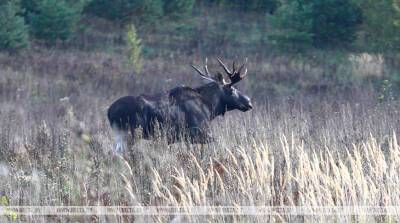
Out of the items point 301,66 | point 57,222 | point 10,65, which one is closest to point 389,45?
point 301,66

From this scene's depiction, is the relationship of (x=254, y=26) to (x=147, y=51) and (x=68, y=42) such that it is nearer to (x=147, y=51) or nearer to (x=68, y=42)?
(x=147, y=51)

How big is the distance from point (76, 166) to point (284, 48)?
24.5m

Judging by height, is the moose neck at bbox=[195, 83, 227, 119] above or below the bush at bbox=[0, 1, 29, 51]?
above

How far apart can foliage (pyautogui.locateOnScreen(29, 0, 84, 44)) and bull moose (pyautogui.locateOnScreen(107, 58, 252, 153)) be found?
60.1 feet

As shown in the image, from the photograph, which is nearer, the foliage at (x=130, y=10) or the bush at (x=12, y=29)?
the bush at (x=12, y=29)

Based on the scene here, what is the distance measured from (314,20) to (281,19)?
164 centimetres

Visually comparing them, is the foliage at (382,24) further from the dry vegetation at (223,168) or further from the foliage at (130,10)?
the dry vegetation at (223,168)

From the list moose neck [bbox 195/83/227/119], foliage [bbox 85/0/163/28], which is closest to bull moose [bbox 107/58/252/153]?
moose neck [bbox 195/83/227/119]

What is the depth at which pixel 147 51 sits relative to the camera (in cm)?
3403

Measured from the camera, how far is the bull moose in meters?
10.8

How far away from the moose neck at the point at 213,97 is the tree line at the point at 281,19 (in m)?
14.5

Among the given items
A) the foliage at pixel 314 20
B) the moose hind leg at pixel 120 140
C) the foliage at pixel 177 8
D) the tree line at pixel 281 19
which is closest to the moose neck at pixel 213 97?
the moose hind leg at pixel 120 140

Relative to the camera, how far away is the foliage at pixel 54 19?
29722 millimetres

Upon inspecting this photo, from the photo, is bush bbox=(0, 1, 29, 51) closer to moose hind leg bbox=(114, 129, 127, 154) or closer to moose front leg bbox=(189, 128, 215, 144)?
moose front leg bbox=(189, 128, 215, 144)
